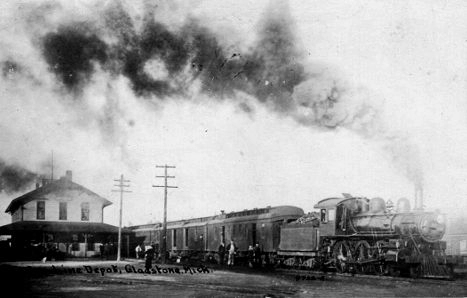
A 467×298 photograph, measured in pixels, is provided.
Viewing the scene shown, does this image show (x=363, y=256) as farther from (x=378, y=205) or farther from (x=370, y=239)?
Result: (x=378, y=205)

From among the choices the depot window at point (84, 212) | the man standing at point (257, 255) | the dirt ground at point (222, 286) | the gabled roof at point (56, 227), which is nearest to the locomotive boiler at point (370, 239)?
the dirt ground at point (222, 286)

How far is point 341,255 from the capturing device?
23438mm

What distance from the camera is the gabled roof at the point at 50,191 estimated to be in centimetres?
4325

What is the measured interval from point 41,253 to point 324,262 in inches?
872

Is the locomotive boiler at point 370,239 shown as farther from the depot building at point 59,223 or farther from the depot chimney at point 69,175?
the depot chimney at point 69,175

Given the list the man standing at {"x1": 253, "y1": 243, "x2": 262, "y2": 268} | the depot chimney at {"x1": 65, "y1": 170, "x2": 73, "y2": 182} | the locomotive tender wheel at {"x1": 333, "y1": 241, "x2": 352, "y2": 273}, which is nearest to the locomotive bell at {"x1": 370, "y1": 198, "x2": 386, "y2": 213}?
the locomotive tender wheel at {"x1": 333, "y1": 241, "x2": 352, "y2": 273}

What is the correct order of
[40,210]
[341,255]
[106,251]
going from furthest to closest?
[40,210] → [106,251] → [341,255]

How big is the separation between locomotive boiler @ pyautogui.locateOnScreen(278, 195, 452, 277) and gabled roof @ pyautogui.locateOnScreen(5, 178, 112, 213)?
77.9ft

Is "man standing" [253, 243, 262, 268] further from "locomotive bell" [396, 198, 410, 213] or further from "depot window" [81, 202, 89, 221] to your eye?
"depot window" [81, 202, 89, 221]

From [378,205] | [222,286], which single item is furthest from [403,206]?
[222,286]

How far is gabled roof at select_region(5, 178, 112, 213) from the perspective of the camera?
43250 mm

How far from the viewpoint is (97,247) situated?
43.3m

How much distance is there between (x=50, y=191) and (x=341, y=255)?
28151 mm

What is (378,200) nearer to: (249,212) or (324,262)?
(324,262)
